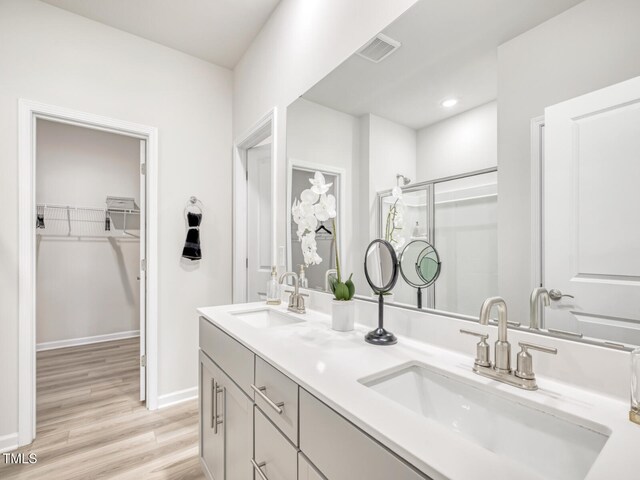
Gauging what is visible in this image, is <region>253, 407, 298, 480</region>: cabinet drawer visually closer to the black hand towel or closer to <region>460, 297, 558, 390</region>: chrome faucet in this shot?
<region>460, 297, 558, 390</region>: chrome faucet

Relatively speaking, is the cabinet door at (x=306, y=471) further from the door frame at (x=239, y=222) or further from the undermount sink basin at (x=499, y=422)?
the door frame at (x=239, y=222)

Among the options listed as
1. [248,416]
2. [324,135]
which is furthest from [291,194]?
[248,416]

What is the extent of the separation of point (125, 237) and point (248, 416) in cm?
384

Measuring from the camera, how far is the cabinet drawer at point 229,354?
1158 millimetres

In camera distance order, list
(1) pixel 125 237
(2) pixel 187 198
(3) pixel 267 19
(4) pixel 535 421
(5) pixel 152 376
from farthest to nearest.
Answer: (1) pixel 125 237 → (2) pixel 187 198 → (5) pixel 152 376 → (3) pixel 267 19 → (4) pixel 535 421

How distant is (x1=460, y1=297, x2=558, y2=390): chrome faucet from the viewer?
30.2 inches

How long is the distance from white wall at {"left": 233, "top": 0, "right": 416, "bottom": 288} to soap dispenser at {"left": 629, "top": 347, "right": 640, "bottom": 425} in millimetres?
1284

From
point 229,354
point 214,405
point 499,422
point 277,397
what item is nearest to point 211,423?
point 214,405

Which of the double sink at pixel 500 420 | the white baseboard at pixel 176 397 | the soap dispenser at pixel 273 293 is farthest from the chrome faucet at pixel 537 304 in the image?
the white baseboard at pixel 176 397

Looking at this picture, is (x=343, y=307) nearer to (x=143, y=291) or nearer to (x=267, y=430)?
(x=267, y=430)

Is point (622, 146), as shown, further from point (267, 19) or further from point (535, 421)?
point (267, 19)

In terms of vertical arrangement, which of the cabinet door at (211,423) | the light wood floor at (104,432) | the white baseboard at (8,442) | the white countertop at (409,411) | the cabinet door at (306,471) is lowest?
the light wood floor at (104,432)

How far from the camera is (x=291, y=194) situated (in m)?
1.99

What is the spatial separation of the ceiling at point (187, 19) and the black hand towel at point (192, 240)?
4.39 ft
